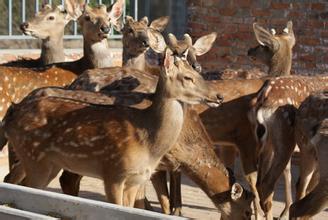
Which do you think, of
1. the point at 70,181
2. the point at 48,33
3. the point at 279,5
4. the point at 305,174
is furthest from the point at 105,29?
the point at 305,174

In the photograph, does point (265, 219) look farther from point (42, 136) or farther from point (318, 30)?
point (318, 30)

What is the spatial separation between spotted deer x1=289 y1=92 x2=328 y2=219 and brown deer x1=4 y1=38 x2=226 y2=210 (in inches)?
37.1

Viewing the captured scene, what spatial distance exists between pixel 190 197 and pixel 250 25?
9.18 ft

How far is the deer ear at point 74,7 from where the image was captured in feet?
34.4

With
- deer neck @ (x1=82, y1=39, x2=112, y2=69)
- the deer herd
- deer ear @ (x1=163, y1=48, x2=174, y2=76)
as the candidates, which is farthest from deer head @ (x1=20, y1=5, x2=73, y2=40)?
deer ear @ (x1=163, y1=48, x2=174, y2=76)

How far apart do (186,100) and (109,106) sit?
57 centimetres

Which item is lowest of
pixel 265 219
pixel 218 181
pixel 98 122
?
pixel 265 219

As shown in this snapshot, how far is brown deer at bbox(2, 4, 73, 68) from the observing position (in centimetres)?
1083

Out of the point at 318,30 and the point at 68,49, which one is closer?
the point at 318,30

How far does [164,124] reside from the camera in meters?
6.68

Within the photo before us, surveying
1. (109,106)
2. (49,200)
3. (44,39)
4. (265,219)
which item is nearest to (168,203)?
(265,219)

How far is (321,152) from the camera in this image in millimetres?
7043

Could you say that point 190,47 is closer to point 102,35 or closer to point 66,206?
point 102,35

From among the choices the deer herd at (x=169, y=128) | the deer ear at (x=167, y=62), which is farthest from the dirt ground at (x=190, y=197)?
the deer ear at (x=167, y=62)
